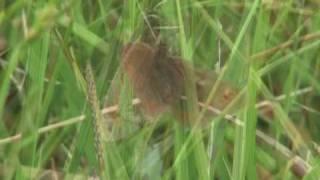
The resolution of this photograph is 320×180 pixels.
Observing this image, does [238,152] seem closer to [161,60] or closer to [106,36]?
[161,60]

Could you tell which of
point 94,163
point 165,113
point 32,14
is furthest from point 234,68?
point 32,14

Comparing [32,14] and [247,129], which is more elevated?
[32,14]

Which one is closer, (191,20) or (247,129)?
(247,129)

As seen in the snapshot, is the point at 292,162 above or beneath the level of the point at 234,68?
beneath

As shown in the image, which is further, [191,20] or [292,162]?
[191,20]

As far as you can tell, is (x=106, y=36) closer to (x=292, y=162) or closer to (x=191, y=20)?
(x=191, y=20)

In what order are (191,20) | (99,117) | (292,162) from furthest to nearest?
(191,20), (292,162), (99,117)

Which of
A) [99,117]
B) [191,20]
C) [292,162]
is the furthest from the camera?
[191,20]

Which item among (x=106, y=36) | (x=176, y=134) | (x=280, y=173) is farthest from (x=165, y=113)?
(x=106, y=36)
